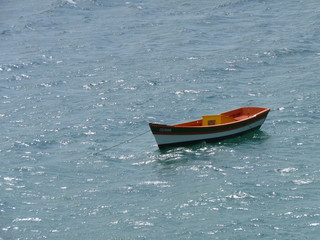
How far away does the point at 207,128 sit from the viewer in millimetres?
52125

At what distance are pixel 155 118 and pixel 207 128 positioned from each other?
7.71 metres

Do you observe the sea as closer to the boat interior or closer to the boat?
the boat

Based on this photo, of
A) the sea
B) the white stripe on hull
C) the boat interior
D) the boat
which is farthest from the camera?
the boat interior

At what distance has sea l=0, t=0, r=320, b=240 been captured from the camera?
41250 mm

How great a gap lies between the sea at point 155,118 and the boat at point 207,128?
0.65 m

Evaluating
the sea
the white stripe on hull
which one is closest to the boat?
the white stripe on hull

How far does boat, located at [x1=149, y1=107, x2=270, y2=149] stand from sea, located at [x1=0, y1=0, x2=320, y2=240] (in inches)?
25.6

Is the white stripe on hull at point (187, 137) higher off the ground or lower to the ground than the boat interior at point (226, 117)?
lower

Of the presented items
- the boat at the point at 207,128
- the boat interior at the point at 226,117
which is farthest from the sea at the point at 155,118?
the boat interior at the point at 226,117

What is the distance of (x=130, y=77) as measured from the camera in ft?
231

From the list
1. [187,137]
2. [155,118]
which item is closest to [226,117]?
[187,137]

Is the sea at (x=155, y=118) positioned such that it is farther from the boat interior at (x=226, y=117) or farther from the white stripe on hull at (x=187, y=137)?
the boat interior at (x=226, y=117)

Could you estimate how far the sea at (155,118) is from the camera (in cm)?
4125

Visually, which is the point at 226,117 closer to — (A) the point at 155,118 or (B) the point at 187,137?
(B) the point at 187,137
